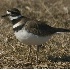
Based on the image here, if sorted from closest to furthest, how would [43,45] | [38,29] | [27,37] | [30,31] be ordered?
1. [27,37]
2. [30,31]
3. [38,29]
4. [43,45]

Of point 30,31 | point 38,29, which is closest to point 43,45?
point 38,29

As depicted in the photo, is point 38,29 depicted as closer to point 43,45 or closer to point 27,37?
point 27,37

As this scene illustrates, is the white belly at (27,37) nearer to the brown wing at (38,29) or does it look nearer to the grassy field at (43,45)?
the brown wing at (38,29)

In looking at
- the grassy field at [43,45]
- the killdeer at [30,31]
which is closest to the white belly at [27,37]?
the killdeer at [30,31]

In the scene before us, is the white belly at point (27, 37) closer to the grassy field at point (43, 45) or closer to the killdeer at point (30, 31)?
the killdeer at point (30, 31)

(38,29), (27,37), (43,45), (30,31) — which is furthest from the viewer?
(43,45)

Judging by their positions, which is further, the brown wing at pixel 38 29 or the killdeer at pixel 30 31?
the brown wing at pixel 38 29

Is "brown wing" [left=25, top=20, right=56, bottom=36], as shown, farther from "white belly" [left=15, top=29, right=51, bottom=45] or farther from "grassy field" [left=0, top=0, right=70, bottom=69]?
"grassy field" [left=0, top=0, right=70, bottom=69]

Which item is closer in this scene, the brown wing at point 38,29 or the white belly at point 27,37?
the white belly at point 27,37

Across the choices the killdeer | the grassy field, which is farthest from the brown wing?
the grassy field
